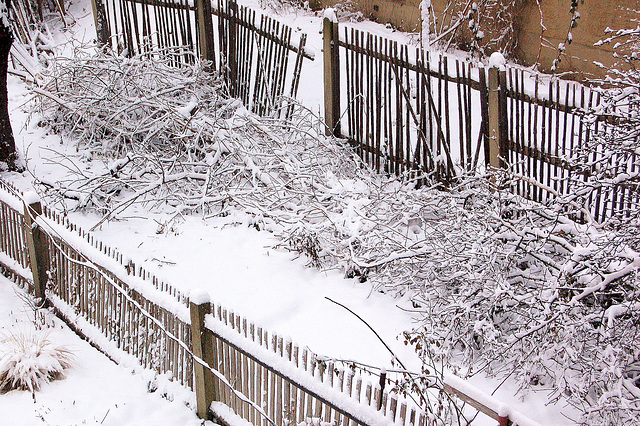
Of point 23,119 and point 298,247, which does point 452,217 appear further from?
point 23,119

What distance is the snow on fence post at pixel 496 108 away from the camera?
5.81 meters

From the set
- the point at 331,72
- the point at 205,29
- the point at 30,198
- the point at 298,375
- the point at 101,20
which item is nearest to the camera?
the point at 298,375

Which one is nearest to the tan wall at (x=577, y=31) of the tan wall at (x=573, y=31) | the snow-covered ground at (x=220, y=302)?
the tan wall at (x=573, y=31)

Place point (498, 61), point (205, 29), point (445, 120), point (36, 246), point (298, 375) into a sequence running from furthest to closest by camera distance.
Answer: point (205, 29) < point (445, 120) < point (498, 61) < point (36, 246) < point (298, 375)

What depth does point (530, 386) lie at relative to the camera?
4211 mm

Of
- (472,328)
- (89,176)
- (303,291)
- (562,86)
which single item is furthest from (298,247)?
(562,86)

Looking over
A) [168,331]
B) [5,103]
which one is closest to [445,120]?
[168,331]

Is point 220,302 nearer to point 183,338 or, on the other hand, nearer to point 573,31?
point 183,338

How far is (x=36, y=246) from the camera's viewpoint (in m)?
5.57

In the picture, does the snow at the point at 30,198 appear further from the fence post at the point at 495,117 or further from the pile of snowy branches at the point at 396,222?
the fence post at the point at 495,117

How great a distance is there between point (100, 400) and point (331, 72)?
15.7 ft

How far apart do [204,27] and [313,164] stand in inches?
128

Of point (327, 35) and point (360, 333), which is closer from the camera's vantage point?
point (360, 333)

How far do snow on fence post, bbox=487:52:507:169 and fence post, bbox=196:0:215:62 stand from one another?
4.56 meters
